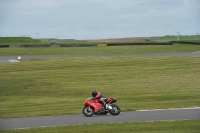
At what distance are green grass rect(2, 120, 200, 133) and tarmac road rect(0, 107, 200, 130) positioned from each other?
39.6 inches

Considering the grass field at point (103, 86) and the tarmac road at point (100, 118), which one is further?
the tarmac road at point (100, 118)

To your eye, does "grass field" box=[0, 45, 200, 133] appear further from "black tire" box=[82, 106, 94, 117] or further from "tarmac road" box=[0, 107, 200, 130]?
"black tire" box=[82, 106, 94, 117]

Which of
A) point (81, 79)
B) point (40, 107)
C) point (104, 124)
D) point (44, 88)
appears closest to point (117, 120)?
point (104, 124)

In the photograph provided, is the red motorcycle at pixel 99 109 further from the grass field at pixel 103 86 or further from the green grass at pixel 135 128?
the green grass at pixel 135 128

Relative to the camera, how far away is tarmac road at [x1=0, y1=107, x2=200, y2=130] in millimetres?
16547

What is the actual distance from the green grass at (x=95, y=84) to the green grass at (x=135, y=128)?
13.7ft

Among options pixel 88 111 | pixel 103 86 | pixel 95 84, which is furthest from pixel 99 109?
pixel 95 84

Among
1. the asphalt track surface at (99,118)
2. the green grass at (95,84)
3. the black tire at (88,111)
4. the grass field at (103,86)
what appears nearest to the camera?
the grass field at (103,86)

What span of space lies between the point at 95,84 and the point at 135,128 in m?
14.2

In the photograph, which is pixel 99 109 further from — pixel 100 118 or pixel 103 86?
pixel 103 86

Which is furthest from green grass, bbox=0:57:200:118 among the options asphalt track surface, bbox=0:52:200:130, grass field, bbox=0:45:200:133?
asphalt track surface, bbox=0:52:200:130

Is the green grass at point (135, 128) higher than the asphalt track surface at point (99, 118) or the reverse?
higher

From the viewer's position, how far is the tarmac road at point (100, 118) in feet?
54.3

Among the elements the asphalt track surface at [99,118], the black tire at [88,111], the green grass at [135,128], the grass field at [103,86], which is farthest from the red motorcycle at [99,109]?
the green grass at [135,128]
